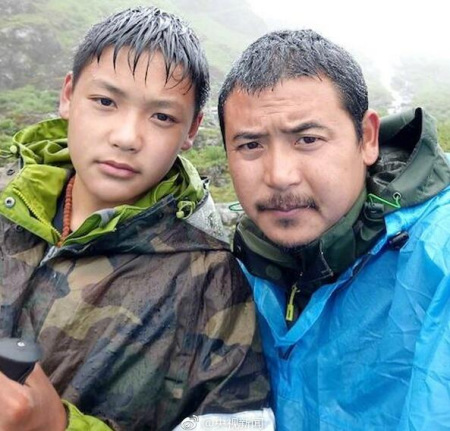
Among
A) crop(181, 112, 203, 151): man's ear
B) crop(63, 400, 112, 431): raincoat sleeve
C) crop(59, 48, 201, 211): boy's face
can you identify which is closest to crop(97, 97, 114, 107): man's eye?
crop(59, 48, 201, 211): boy's face

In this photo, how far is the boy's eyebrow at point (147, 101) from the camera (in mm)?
2150

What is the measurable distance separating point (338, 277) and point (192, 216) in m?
0.67

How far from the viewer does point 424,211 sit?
2068mm

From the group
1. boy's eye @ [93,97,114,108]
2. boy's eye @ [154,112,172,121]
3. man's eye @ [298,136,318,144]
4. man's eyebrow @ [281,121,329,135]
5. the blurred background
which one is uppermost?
man's eyebrow @ [281,121,329,135]

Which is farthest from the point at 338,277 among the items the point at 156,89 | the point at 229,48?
the point at 229,48

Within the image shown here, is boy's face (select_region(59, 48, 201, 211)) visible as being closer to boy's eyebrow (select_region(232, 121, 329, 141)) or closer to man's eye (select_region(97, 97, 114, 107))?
man's eye (select_region(97, 97, 114, 107))

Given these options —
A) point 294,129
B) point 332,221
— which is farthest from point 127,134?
point 332,221

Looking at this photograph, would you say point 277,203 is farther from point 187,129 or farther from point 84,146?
point 84,146

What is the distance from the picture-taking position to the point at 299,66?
2152mm

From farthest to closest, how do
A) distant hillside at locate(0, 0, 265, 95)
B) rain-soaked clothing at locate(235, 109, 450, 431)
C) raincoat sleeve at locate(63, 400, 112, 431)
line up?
distant hillside at locate(0, 0, 265, 95), rain-soaked clothing at locate(235, 109, 450, 431), raincoat sleeve at locate(63, 400, 112, 431)

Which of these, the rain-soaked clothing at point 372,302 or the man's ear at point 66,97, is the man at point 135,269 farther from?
the rain-soaked clothing at point 372,302

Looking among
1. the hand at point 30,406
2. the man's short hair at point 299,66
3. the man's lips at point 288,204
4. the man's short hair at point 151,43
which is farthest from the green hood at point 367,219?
the hand at point 30,406

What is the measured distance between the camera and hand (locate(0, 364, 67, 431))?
60.2 inches

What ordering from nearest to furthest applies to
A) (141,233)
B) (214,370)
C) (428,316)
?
(428,316) → (214,370) → (141,233)
